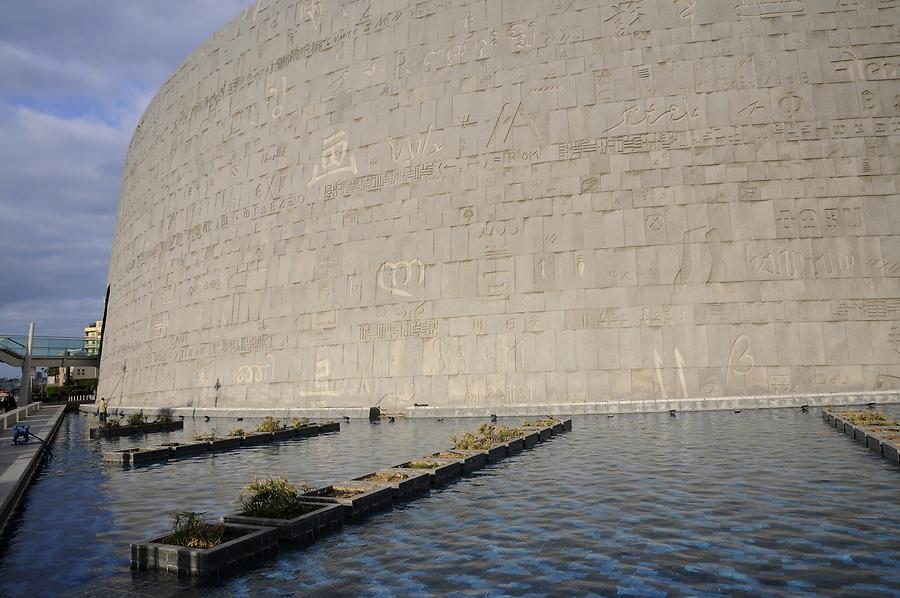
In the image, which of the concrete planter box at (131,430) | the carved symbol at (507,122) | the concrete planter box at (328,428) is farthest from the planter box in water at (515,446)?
the carved symbol at (507,122)

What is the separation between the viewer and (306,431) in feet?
55.3

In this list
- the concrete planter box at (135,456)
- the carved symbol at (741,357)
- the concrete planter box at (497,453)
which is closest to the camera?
the concrete planter box at (497,453)

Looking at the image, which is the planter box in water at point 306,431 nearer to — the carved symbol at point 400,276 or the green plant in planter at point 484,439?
the green plant in planter at point 484,439

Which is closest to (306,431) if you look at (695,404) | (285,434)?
(285,434)

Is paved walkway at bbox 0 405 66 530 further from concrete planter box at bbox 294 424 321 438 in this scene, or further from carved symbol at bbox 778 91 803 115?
carved symbol at bbox 778 91 803 115

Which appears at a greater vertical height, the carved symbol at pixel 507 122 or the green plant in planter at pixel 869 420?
the carved symbol at pixel 507 122

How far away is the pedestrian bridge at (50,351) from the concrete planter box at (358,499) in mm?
42792

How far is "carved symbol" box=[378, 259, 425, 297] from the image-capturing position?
23906mm

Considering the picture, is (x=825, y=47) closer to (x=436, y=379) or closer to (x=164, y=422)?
(x=436, y=379)

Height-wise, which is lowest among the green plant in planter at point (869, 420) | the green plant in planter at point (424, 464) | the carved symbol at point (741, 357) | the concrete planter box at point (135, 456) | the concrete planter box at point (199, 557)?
the concrete planter box at point (199, 557)

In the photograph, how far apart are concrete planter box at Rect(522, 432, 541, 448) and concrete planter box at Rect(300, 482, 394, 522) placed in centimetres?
512

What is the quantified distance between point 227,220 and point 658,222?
771 inches

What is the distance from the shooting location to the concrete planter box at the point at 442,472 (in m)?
8.44

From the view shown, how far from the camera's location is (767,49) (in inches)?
864
